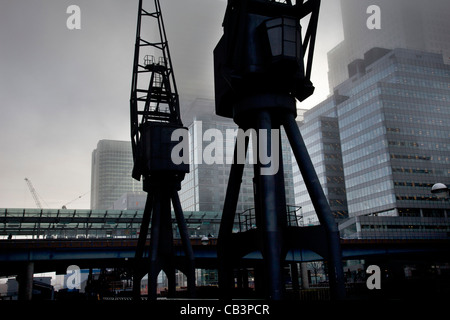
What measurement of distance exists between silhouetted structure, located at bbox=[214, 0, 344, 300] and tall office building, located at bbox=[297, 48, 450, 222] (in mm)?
119095

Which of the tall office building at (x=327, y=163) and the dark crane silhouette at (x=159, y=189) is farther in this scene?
the tall office building at (x=327, y=163)

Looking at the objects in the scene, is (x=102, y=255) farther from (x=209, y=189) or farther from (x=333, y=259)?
(x=209, y=189)

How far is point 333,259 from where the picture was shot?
52.1ft

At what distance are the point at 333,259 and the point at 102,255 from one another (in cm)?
3373

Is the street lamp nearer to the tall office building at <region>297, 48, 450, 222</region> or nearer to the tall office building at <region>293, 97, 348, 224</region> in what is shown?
the tall office building at <region>297, 48, 450, 222</region>

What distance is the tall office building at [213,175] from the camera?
596ft

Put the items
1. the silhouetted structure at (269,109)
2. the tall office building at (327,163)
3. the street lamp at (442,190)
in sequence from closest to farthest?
the street lamp at (442,190), the silhouetted structure at (269,109), the tall office building at (327,163)

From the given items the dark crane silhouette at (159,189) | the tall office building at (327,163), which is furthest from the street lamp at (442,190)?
the tall office building at (327,163)

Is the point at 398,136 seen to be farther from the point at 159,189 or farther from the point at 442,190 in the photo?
the point at 442,190

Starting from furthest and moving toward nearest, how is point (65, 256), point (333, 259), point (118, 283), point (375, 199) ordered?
point (375, 199), point (118, 283), point (65, 256), point (333, 259)

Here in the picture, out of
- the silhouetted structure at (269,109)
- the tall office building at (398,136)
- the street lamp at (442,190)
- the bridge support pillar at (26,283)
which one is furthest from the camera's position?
the tall office building at (398,136)

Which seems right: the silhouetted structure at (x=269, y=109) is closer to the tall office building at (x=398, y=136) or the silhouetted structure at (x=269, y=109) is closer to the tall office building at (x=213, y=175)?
the tall office building at (x=398, y=136)

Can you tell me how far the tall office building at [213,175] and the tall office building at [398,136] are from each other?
156 feet

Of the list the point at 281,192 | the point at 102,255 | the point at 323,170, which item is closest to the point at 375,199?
the point at 323,170
